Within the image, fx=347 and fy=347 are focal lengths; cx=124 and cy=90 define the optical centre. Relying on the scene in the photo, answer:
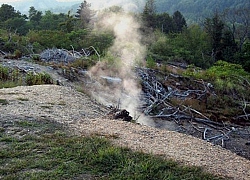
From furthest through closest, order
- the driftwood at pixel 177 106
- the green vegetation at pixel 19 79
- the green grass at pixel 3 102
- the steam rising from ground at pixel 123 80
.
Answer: the steam rising from ground at pixel 123 80 → the driftwood at pixel 177 106 → the green vegetation at pixel 19 79 → the green grass at pixel 3 102

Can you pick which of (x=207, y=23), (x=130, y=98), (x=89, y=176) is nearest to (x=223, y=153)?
(x=89, y=176)

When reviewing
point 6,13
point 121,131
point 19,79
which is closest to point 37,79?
point 19,79

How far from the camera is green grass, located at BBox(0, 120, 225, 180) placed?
3.47m

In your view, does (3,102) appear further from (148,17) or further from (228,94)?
(148,17)

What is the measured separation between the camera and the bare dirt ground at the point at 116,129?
4229 millimetres

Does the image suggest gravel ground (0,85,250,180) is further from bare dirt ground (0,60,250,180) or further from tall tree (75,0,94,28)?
tall tree (75,0,94,28)

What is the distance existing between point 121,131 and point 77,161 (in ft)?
4.65

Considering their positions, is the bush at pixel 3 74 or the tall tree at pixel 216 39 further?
the tall tree at pixel 216 39

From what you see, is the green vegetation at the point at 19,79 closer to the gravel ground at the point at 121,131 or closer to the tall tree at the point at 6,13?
the gravel ground at the point at 121,131

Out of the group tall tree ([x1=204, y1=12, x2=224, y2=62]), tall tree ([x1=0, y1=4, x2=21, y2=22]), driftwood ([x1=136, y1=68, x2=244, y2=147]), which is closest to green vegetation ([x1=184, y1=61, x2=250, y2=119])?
driftwood ([x1=136, y1=68, x2=244, y2=147])

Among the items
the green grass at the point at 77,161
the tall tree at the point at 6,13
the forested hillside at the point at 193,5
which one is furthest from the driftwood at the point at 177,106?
the forested hillside at the point at 193,5

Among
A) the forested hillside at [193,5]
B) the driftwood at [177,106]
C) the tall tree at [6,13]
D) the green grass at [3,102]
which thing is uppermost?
the forested hillside at [193,5]

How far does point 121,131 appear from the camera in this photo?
507cm

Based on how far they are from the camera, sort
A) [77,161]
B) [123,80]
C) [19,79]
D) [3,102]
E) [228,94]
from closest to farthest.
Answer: [77,161], [3,102], [19,79], [123,80], [228,94]
